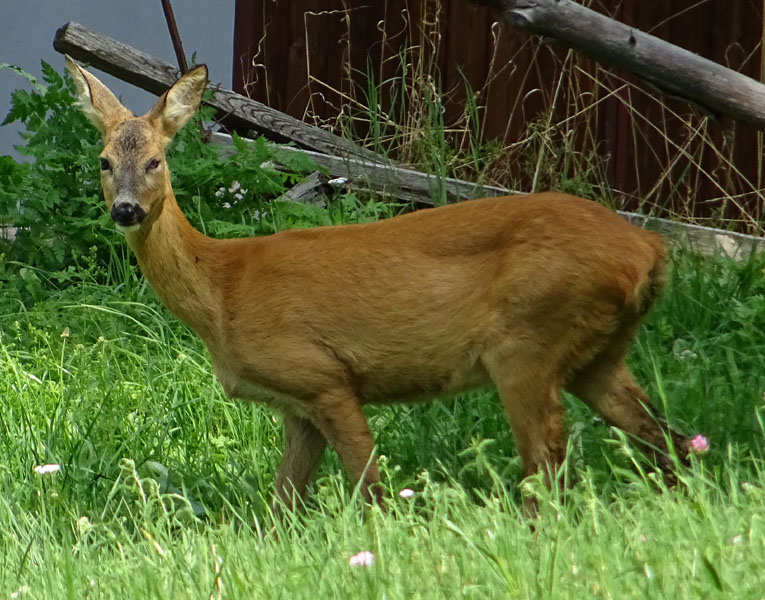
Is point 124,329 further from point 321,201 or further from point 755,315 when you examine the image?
point 755,315

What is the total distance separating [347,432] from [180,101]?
1433 millimetres

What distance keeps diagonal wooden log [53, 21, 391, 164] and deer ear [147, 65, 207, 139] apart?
8.04ft

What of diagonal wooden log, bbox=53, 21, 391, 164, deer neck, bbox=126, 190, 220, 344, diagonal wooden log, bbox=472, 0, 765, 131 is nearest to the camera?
deer neck, bbox=126, 190, 220, 344

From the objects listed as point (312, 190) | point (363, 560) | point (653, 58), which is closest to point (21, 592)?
point (363, 560)

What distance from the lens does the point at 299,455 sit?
4.81 m

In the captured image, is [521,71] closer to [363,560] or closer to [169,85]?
[169,85]

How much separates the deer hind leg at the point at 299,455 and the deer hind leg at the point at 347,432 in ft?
0.73

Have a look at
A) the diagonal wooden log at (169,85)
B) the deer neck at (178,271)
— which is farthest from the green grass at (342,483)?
the diagonal wooden log at (169,85)

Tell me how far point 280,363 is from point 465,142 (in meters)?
4.43

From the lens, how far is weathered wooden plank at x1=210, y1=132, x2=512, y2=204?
23.7 feet

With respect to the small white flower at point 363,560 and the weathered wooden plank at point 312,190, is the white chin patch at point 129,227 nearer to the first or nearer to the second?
the small white flower at point 363,560

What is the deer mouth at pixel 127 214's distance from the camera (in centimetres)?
462

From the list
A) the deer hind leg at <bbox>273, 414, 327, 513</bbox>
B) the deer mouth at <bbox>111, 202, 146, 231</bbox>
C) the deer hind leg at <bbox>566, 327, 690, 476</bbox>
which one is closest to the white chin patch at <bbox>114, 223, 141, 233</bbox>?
the deer mouth at <bbox>111, 202, 146, 231</bbox>

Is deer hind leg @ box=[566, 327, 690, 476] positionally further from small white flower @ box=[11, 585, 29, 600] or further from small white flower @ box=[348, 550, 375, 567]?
small white flower @ box=[11, 585, 29, 600]
